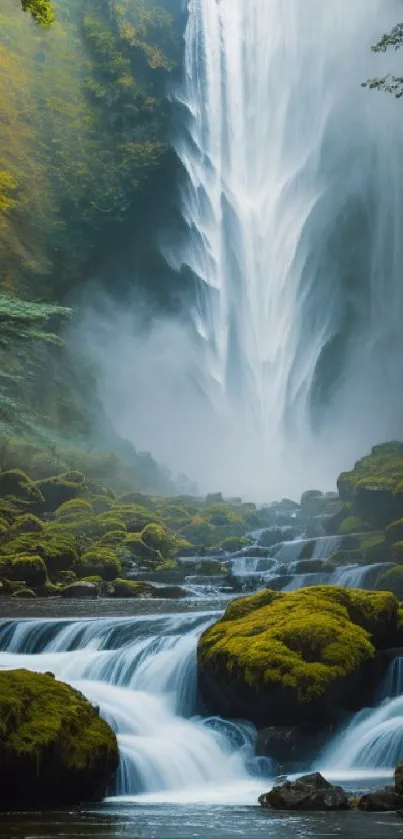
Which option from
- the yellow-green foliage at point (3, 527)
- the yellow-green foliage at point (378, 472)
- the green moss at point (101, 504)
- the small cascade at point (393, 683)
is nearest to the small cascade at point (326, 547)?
the yellow-green foliage at point (378, 472)

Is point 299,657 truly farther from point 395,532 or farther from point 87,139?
point 87,139

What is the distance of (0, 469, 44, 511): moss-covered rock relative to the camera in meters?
31.4

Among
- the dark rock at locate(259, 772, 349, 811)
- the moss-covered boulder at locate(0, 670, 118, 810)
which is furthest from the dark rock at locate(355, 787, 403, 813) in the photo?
the moss-covered boulder at locate(0, 670, 118, 810)

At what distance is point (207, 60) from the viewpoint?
176 feet

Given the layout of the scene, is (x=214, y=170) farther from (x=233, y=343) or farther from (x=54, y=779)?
(x=54, y=779)

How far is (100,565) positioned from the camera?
979 inches

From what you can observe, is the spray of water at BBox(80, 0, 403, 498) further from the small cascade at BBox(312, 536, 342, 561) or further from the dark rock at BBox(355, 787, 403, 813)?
the dark rock at BBox(355, 787, 403, 813)

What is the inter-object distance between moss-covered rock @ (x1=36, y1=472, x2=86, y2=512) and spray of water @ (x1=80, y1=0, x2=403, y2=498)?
14691 millimetres

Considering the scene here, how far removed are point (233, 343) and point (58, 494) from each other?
20.0m

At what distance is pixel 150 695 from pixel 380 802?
4.57m

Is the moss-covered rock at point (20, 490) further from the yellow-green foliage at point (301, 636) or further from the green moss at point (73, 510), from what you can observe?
the yellow-green foliage at point (301, 636)

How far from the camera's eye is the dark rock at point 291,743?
35.6 feet

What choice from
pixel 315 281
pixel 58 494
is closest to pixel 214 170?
pixel 315 281

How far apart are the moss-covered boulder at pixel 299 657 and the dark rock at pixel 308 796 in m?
1.86
